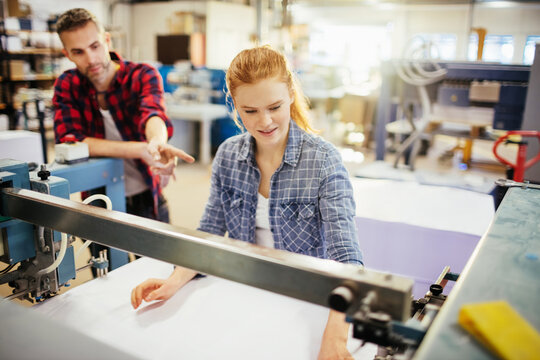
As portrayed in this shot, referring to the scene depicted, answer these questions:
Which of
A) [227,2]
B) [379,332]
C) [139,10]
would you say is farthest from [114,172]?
[139,10]

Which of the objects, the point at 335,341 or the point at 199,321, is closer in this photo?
the point at 335,341

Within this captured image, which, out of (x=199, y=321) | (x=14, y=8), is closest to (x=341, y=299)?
(x=199, y=321)

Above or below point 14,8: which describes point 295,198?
below

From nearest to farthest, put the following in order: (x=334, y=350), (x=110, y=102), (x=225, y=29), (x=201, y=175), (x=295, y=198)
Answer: (x=334, y=350) < (x=295, y=198) < (x=110, y=102) < (x=201, y=175) < (x=225, y=29)

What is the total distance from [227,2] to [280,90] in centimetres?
959

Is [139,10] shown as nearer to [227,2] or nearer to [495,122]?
[227,2]

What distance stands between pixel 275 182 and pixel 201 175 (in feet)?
13.6

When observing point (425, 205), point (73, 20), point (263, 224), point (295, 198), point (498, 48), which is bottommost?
point (425, 205)

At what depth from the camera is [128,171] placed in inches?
75.1

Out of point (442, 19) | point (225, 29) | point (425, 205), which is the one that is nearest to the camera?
Result: point (425, 205)

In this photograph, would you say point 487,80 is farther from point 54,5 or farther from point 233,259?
point 54,5

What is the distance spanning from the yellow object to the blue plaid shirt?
57 cm

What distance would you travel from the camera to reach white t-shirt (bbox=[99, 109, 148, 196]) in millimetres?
1900

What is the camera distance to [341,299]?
54cm
